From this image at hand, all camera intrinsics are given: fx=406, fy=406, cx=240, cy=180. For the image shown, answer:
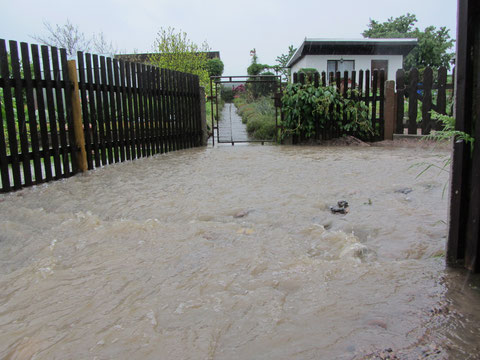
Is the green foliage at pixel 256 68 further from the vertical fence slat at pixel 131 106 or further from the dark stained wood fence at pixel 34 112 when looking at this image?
the dark stained wood fence at pixel 34 112

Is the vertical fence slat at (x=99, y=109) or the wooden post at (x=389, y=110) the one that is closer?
the vertical fence slat at (x=99, y=109)

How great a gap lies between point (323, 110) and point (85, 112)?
18.2ft

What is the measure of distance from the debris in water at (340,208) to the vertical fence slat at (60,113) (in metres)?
4.14

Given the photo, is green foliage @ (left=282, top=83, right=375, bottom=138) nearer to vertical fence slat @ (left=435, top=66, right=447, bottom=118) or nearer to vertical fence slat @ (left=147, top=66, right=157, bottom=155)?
vertical fence slat @ (left=435, top=66, right=447, bottom=118)

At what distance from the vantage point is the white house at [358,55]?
22.5 meters

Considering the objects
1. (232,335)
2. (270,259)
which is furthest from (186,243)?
(232,335)

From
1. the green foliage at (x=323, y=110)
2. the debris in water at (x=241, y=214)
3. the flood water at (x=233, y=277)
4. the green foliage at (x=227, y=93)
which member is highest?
the green foliage at (x=227, y=93)

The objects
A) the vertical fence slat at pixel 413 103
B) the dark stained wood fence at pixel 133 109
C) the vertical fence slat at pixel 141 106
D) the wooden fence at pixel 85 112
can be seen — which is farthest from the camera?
the vertical fence slat at pixel 413 103

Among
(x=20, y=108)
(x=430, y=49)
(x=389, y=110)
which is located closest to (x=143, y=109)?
(x=20, y=108)

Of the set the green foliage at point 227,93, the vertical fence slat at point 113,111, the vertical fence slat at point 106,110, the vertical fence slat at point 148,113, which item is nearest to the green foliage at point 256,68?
the green foliage at point 227,93

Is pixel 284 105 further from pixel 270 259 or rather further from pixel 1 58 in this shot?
pixel 270 259

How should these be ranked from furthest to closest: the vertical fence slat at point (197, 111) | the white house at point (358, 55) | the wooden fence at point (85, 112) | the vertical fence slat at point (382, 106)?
the white house at point (358, 55) < the vertical fence slat at point (197, 111) < the vertical fence slat at point (382, 106) < the wooden fence at point (85, 112)

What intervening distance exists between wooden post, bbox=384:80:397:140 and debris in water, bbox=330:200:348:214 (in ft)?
21.5

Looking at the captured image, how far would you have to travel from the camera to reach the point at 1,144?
498 cm
